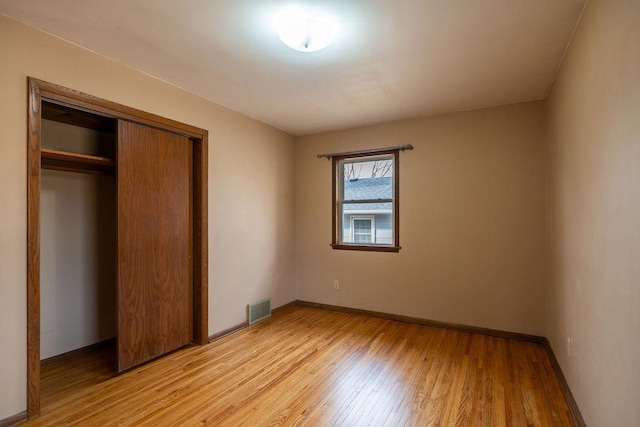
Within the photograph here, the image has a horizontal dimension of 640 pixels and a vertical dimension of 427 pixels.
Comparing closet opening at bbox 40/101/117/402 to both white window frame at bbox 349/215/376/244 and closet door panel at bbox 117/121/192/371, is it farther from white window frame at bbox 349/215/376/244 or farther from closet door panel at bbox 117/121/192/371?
white window frame at bbox 349/215/376/244

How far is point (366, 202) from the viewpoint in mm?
4375

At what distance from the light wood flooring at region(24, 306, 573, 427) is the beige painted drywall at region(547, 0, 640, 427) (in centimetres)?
49

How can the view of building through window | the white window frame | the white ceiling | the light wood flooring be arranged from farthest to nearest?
the white window frame, the view of building through window, the light wood flooring, the white ceiling

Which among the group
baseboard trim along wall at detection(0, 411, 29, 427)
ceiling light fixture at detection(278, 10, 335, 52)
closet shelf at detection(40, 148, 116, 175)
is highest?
ceiling light fixture at detection(278, 10, 335, 52)

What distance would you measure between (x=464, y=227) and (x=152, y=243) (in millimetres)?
3316

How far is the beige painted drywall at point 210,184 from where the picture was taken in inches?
78.3

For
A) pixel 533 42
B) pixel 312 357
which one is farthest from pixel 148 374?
pixel 533 42

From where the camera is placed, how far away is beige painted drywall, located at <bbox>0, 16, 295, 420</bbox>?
1.99 m

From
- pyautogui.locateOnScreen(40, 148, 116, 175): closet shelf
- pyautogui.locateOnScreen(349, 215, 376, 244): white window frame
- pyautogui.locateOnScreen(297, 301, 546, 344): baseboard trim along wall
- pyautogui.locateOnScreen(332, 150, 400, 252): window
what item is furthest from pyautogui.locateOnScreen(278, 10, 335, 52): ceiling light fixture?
pyautogui.locateOnScreen(297, 301, 546, 344): baseboard trim along wall

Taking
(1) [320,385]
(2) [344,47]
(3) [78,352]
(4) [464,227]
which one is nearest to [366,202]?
(4) [464,227]

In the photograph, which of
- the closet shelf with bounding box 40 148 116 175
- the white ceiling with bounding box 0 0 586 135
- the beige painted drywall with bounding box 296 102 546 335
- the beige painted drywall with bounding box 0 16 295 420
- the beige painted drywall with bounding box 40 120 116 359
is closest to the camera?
the white ceiling with bounding box 0 0 586 135

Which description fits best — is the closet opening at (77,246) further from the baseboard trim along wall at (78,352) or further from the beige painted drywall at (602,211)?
the beige painted drywall at (602,211)

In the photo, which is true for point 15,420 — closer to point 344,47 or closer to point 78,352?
point 78,352

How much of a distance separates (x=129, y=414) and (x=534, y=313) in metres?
3.74
